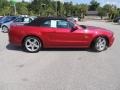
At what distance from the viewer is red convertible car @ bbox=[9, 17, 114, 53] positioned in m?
11.3

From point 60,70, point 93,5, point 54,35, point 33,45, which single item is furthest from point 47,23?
point 93,5

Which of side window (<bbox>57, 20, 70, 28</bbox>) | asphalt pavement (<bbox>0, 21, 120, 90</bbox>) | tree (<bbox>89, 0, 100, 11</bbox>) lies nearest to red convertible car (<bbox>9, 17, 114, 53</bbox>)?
side window (<bbox>57, 20, 70, 28</bbox>)

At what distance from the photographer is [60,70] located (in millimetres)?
8039

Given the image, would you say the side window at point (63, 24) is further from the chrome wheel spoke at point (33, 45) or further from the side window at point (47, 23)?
the chrome wheel spoke at point (33, 45)

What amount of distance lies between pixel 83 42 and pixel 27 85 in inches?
208

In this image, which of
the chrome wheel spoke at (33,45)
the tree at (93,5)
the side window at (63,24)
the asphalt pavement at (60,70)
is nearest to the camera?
the asphalt pavement at (60,70)

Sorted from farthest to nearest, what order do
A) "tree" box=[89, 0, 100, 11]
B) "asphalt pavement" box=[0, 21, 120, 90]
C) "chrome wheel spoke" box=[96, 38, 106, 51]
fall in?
"tree" box=[89, 0, 100, 11] → "chrome wheel spoke" box=[96, 38, 106, 51] → "asphalt pavement" box=[0, 21, 120, 90]

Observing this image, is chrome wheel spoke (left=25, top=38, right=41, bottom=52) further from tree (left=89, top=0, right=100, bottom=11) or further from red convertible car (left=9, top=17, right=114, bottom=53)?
tree (left=89, top=0, right=100, bottom=11)

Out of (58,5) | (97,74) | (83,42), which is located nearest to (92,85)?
(97,74)

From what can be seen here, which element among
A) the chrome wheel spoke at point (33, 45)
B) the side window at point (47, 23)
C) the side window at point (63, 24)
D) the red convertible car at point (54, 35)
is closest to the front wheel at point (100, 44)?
the red convertible car at point (54, 35)

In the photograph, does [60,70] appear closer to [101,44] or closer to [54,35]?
[54,35]

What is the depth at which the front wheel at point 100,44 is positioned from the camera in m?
11.5

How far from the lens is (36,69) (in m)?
8.16

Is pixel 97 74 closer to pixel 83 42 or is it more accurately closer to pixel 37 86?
pixel 37 86
